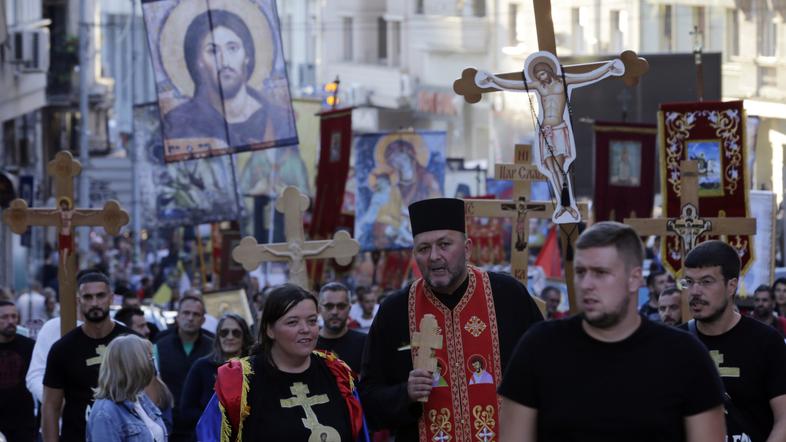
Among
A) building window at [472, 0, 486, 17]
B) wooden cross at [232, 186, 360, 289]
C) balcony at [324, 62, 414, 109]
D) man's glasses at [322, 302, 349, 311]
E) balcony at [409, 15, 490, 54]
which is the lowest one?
man's glasses at [322, 302, 349, 311]

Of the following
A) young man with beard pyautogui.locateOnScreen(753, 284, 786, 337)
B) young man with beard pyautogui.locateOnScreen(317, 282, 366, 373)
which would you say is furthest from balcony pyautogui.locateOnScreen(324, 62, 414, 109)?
young man with beard pyautogui.locateOnScreen(317, 282, 366, 373)

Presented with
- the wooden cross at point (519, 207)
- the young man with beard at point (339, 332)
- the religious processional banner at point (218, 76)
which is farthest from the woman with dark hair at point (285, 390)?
the religious processional banner at point (218, 76)

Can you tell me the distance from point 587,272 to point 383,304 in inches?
91.4

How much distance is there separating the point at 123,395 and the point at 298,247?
13.7 feet

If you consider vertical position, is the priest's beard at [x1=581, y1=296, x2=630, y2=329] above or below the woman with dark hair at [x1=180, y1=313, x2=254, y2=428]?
above

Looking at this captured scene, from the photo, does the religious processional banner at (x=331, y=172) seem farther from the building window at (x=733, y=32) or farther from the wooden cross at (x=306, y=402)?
the building window at (x=733, y=32)

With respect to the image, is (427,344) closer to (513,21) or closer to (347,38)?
(513,21)

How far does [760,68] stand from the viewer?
2997 cm

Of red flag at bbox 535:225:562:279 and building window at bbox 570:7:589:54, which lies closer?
red flag at bbox 535:225:562:279

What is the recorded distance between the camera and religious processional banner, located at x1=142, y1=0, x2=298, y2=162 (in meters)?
15.8

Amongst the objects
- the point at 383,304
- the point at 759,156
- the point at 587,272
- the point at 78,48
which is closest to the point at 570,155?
the point at 383,304

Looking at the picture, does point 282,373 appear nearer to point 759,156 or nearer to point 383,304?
point 383,304

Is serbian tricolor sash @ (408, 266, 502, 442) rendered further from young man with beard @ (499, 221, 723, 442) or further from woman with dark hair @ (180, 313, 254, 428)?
woman with dark hair @ (180, 313, 254, 428)

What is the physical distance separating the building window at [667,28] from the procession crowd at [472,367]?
32.3 meters
